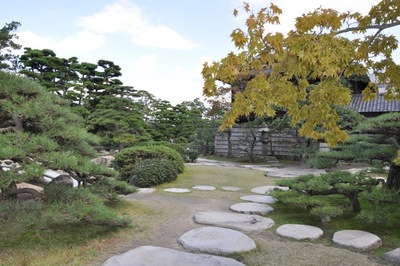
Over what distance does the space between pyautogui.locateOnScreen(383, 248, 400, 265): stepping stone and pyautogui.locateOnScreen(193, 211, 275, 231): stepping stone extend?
1287 millimetres

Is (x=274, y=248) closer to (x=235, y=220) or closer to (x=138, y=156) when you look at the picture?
(x=235, y=220)

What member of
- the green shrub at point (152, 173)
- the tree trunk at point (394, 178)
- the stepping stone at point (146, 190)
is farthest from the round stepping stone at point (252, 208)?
the green shrub at point (152, 173)

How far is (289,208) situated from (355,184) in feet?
3.29

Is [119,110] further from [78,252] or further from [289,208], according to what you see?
[78,252]

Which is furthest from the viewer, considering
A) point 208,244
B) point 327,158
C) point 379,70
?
point 327,158

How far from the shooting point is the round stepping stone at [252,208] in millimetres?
4600

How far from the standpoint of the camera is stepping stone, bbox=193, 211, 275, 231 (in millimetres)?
3895

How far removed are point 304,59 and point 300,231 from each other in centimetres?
227

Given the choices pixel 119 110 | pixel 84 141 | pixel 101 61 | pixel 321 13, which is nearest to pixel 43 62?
pixel 101 61

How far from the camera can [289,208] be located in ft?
16.0

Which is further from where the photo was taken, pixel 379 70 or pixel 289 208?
pixel 289 208

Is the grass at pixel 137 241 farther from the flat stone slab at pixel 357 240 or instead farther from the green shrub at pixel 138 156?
the green shrub at pixel 138 156

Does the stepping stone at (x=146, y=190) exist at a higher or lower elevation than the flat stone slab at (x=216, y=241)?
lower

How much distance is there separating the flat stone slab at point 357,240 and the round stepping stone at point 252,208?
1.20 metres
